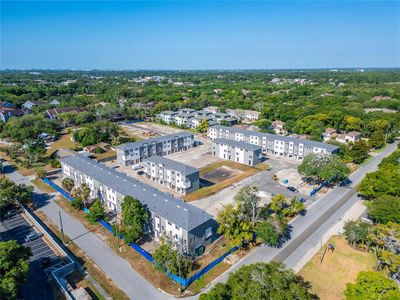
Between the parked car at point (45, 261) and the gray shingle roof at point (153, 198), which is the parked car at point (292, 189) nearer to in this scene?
the gray shingle roof at point (153, 198)

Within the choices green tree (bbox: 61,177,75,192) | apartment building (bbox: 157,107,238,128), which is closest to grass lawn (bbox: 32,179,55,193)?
green tree (bbox: 61,177,75,192)

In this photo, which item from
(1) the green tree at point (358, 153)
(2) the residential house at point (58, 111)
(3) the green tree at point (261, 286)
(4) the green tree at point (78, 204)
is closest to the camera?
(3) the green tree at point (261, 286)

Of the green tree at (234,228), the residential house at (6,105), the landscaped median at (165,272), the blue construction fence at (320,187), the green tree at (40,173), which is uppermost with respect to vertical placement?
the residential house at (6,105)

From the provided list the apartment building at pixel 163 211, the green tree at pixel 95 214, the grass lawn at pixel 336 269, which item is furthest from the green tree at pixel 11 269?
the grass lawn at pixel 336 269

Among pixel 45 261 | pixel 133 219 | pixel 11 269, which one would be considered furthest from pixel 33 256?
pixel 133 219

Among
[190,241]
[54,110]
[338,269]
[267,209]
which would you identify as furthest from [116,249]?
[54,110]

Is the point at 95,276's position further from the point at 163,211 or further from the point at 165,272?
the point at 163,211
